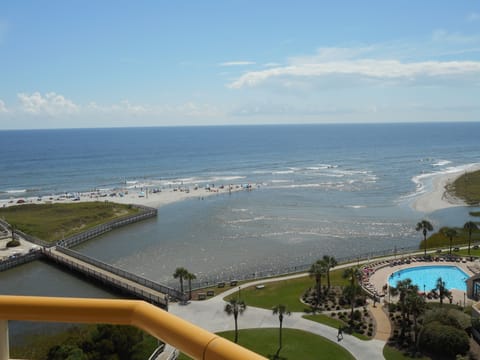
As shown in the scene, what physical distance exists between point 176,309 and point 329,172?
89.0 metres

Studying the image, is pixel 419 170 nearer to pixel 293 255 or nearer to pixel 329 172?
pixel 329 172

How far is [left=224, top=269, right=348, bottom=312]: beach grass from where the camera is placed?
3637 cm

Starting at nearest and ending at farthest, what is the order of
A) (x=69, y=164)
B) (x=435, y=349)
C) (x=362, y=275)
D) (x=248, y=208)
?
(x=435, y=349)
(x=362, y=275)
(x=248, y=208)
(x=69, y=164)

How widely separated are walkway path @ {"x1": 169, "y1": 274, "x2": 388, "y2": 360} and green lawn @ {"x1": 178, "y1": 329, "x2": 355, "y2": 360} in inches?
26.3

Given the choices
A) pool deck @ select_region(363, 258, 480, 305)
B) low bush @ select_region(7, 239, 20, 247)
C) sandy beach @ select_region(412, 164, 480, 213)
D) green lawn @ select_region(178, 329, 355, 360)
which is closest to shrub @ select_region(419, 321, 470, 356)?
green lawn @ select_region(178, 329, 355, 360)

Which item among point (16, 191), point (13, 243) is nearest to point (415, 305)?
point (13, 243)

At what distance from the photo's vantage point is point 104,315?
2857mm

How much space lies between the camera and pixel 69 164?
14075cm

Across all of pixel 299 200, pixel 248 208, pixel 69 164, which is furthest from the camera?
pixel 69 164

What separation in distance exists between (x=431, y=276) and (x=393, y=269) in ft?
11.5

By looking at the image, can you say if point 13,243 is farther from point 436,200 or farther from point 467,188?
point 467,188

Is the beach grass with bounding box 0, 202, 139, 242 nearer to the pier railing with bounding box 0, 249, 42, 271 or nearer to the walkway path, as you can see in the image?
the pier railing with bounding box 0, 249, 42, 271

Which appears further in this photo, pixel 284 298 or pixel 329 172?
pixel 329 172

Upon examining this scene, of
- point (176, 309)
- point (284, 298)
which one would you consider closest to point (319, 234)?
point (284, 298)
